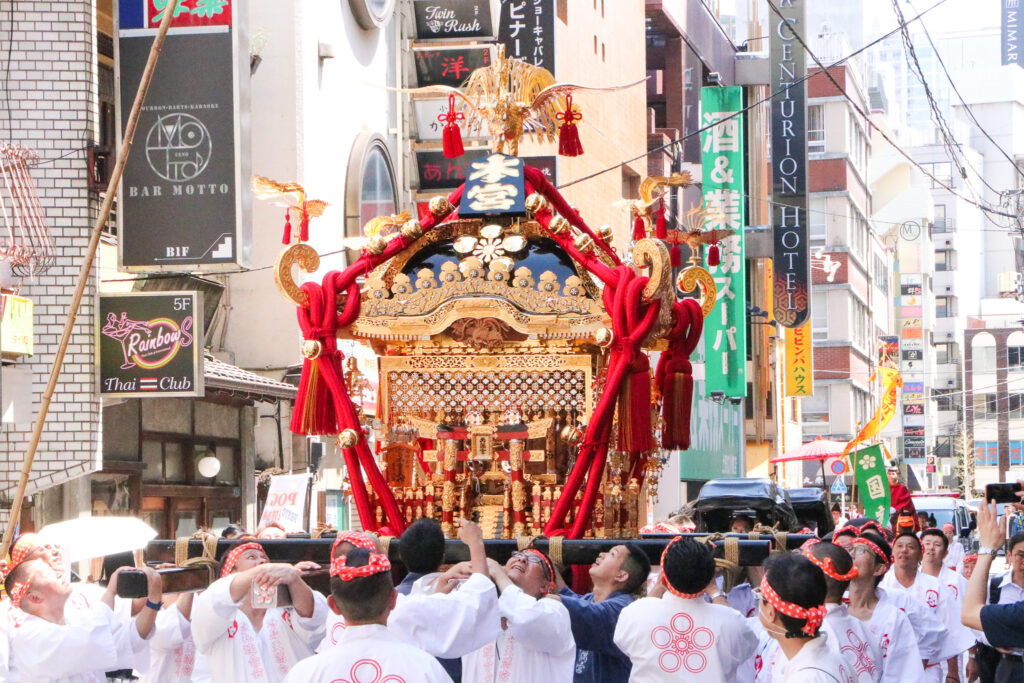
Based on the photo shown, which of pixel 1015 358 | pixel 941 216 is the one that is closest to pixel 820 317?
pixel 941 216

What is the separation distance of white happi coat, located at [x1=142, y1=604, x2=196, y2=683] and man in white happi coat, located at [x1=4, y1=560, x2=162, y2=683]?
0.97 feet

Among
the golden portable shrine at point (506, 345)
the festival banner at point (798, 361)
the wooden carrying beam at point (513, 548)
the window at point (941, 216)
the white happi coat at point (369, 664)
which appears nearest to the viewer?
the white happi coat at point (369, 664)

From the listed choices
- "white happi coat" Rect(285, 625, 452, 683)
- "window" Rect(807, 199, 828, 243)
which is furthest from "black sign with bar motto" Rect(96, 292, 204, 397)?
"window" Rect(807, 199, 828, 243)

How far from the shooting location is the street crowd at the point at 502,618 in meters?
5.02

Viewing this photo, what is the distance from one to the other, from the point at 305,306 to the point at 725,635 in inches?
131

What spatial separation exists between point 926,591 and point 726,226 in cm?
1465

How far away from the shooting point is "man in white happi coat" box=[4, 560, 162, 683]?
596 cm

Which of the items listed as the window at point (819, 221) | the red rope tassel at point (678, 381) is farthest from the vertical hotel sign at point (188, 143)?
the window at point (819, 221)

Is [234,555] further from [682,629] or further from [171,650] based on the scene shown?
[682,629]

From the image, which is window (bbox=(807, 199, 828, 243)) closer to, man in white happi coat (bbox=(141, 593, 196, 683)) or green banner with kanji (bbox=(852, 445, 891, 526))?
green banner with kanji (bbox=(852, 445, 891, 526))

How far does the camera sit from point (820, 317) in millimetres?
56031

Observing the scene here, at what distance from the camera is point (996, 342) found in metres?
86.9

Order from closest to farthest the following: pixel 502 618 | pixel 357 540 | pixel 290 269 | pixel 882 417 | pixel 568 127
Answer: pixel 357 540 < pixel 502 618 < pixel 290 269 < pixel 568 127 < pixel 882 417

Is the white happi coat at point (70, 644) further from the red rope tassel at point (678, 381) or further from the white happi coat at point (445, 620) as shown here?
the red rope tassel at point (678, 381)
